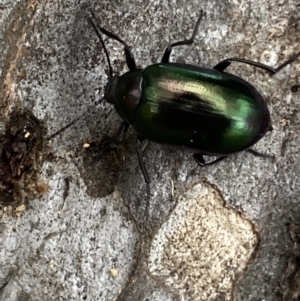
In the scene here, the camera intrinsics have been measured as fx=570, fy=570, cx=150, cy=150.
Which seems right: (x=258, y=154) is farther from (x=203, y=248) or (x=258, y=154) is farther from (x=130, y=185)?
(x=130, y=185)

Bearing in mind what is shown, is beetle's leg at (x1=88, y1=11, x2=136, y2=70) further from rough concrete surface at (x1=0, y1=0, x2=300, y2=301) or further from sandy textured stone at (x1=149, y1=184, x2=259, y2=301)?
sandy textured stone at (x1=149, y1=184, x2=259, y2=301)

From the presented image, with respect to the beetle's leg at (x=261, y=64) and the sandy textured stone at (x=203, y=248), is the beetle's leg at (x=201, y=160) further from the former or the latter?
the beetle's leg at (x=261, y=64)

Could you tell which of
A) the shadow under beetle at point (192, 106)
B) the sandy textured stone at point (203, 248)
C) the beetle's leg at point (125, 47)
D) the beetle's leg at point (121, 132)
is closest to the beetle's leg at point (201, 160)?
the shadow under beetle at point (192, 106)

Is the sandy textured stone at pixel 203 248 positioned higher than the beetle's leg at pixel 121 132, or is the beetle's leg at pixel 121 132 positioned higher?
the beetle's leg at pixel 121 132

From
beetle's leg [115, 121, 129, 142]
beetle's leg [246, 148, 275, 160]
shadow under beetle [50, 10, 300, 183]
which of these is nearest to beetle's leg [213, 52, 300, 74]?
shadow under beetle [50, 10, 300, 183]

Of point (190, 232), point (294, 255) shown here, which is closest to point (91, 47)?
point (190, 232)
